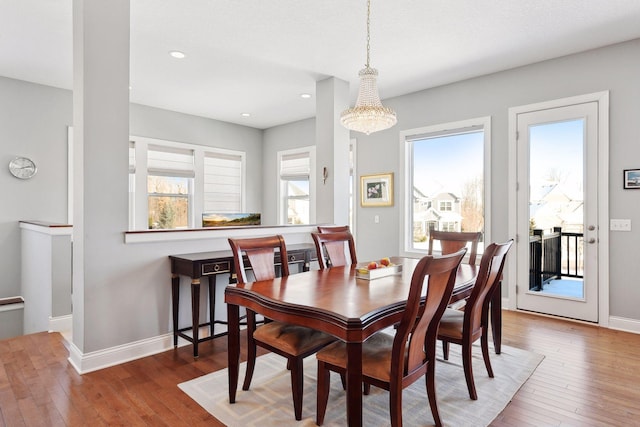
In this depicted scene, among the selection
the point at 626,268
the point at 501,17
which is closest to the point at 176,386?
the point at 501,17

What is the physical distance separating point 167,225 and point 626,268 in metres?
6.05

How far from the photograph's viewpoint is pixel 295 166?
22.4 feet

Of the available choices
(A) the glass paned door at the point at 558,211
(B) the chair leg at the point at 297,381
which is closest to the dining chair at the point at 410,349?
(B) the chair leg at the point at 297,381

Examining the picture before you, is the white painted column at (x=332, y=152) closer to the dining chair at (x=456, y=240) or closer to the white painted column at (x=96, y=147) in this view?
Answer: the dining chair at (x=456, y=240)

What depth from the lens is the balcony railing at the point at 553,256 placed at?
12.6 feet

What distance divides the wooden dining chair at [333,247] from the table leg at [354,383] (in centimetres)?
143

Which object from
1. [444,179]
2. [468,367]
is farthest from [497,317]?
[444,179]

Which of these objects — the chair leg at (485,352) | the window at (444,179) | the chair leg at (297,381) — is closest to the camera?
the chair leg at (297,381)

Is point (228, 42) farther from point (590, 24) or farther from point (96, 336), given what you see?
point (590, 24)

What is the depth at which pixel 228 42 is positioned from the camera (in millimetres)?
3609

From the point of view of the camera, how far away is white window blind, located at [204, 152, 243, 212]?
650cm

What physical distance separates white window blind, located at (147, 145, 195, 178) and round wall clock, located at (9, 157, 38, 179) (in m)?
1.48

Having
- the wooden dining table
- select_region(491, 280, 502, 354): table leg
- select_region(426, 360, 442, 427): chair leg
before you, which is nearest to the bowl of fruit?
the wooden dining table

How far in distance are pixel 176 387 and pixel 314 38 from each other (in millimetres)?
3194
